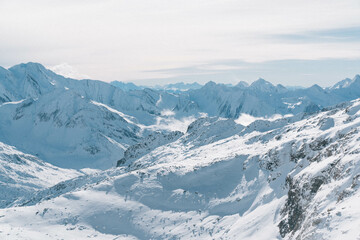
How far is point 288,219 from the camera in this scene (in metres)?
51.7

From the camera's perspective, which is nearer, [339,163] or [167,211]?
[339,163]

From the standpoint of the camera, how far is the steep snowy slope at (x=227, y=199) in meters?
46.3

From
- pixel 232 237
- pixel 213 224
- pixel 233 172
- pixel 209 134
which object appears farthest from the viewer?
pixel 209 134

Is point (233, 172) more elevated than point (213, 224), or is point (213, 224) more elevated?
point (233, 172)

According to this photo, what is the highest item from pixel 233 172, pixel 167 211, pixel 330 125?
pixel 330 125

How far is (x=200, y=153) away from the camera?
120 metres

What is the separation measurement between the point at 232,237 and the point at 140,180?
3187cm

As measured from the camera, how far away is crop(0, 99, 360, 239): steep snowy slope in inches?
1822

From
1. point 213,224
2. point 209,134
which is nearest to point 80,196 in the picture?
point 213,224

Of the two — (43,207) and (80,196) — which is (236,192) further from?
(43,207)

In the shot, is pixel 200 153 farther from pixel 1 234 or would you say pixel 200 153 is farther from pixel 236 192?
pixel 1 234

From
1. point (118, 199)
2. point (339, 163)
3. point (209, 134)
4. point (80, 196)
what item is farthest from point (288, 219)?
point (209, 134)

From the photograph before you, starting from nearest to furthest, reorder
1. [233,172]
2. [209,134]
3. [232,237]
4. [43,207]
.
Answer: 1. [232,237]
2. [43,207]
3. [233,172]
4. [209,134]

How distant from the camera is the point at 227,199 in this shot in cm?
7606
